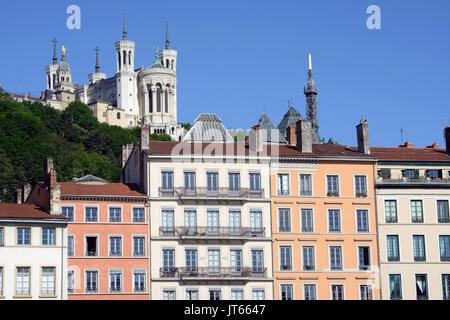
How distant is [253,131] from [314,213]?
7170 mm

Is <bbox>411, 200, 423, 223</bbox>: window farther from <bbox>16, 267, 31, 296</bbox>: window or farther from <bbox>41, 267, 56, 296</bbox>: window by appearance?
<bbox>16, 267, 31, 296</bbox>: window

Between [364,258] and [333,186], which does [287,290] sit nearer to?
[364,258]

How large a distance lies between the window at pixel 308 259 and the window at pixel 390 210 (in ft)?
19.0

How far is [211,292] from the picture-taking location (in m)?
49.1

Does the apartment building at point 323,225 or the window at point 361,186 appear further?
the window at point 361,186

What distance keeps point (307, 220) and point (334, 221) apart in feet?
6.19

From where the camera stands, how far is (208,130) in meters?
59.8

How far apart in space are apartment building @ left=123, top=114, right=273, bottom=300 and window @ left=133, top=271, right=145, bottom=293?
0.66 m

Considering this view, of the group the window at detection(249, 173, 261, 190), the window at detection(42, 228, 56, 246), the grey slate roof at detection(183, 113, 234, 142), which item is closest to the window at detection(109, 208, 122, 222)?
the window at detection(42, 228, 56, 246)

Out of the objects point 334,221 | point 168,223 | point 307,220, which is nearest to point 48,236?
point 168,223

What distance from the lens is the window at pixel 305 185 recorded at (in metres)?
52.5

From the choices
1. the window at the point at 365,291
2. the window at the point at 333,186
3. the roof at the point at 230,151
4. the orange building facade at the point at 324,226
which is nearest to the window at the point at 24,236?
the roof at the point at 230,151

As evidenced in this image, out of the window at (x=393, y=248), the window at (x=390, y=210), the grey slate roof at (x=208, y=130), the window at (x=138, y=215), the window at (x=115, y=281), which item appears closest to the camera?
the window at (x=115, y=281)

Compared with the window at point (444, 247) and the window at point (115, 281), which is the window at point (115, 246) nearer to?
the window at point (115, 281)
